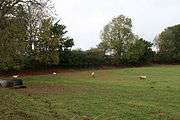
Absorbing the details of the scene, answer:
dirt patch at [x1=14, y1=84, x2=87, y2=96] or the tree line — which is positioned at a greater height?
the tree line

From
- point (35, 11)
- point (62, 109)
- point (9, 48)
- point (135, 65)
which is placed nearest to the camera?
point (62, 109)

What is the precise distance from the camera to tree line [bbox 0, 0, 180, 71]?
140ft

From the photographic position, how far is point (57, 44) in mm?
71875

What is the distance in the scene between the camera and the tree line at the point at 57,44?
140 feet

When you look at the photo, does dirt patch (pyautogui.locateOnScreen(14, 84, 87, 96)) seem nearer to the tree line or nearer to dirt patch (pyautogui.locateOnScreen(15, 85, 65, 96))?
dirt patch (pyautogui.locateOnScreen(15, 85, 65, 96))

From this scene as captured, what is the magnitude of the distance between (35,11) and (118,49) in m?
52.2

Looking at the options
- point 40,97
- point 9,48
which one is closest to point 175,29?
point 9,48

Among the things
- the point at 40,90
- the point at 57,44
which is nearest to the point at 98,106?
the point at 40,90

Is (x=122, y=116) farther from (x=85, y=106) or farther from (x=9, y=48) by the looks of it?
(x=9, y=48)

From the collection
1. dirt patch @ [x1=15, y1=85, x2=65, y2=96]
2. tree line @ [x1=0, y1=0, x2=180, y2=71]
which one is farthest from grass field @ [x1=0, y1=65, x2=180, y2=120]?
tree line @ [x1=0, y1=0, x2=180, y2=71]

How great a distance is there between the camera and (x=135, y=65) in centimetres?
8900

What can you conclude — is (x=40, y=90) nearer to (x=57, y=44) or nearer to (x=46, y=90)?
(x=46, y=90)

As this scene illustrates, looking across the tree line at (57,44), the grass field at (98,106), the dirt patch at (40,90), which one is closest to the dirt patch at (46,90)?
the dirt patch at (40,90)

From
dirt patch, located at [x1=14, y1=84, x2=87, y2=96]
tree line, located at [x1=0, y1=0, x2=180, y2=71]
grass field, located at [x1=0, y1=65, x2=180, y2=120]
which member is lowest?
grass field, located at [x1=0, y1=65, x2=180, y2=120]
